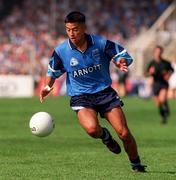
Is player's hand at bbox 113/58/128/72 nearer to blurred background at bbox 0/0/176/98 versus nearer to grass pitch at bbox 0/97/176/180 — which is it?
grass pitch at bbox 0/97/176/180

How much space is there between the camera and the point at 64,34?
46.3m

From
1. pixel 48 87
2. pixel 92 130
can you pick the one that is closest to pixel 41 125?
pixel 48 87

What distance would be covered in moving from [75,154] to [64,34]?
105ft

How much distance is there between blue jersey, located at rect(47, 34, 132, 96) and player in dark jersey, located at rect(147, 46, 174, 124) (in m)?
13.2

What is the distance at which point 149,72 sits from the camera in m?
25.2

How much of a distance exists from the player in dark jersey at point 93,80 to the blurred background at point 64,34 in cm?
3069

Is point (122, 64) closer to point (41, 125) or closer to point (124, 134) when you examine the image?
point (124, 134)

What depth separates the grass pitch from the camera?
11.4m

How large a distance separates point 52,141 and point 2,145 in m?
1.75

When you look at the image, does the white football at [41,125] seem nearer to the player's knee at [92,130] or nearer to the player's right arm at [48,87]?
the player's right arm at [48,87]

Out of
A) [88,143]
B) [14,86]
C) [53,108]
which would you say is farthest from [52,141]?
[14,86]

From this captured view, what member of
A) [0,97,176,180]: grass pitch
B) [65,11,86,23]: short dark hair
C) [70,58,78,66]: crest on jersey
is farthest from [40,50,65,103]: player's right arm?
[0,97,176,180]: grass pitch

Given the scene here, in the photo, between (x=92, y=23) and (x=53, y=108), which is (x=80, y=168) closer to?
(x=53, y=108)

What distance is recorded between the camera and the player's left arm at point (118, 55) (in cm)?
1123
